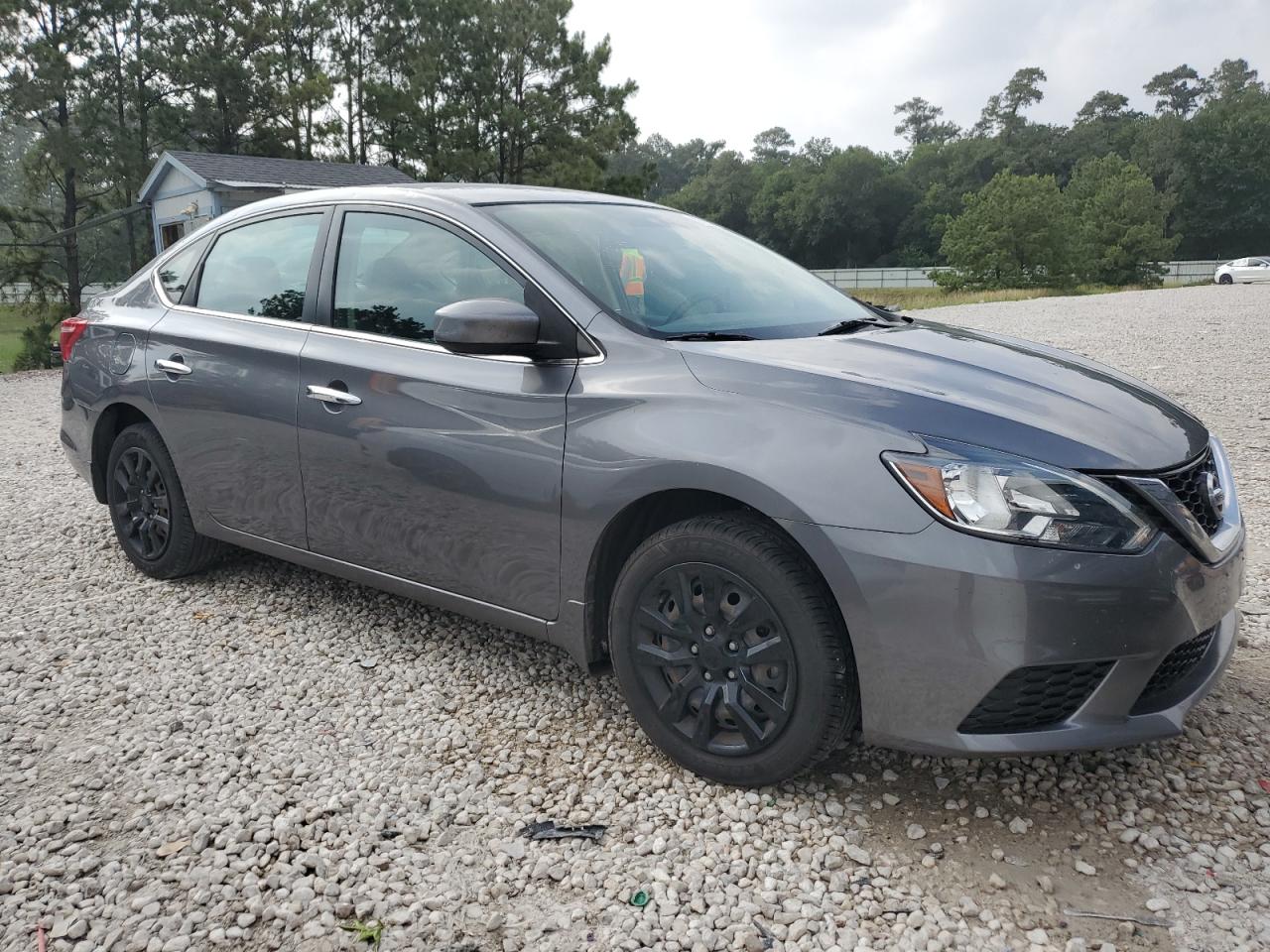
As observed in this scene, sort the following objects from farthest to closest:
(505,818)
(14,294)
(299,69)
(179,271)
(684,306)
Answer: (299,69) → (14,294) → (179,271) → (684,306) → (505,818)

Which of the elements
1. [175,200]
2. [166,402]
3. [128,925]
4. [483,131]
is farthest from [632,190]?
[128,925]

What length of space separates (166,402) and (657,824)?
2.82 m

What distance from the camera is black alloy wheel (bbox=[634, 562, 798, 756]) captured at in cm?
257

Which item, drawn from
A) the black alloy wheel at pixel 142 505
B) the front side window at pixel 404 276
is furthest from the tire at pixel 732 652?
the black alloy wheel at pixel 142 505

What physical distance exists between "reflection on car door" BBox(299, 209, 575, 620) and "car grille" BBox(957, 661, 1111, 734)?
1270mm

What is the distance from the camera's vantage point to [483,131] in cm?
3684

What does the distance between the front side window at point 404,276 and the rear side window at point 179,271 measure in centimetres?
110

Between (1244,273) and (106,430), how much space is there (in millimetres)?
45438

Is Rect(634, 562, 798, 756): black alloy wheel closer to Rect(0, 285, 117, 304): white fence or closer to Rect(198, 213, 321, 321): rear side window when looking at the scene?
Rect(198, 213, 321, 321): rear side window

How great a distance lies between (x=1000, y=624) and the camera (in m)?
2.24

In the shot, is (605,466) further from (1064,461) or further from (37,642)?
(37,642)

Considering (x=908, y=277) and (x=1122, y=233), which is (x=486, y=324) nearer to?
(x=908, y=277)

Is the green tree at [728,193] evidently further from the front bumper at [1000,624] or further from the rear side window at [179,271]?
the front bumper at [1000,624]

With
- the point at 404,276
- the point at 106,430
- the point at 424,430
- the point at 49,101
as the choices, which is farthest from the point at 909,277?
the point at 424,430
